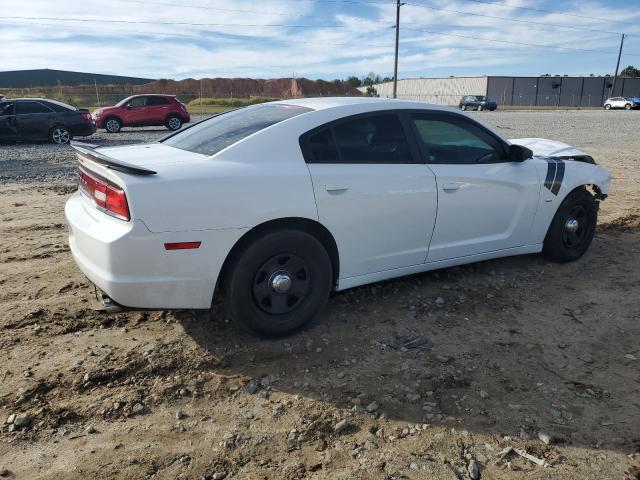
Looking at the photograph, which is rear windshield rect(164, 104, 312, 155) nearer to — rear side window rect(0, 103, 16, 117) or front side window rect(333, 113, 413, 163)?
front side window rect(333, 113, 413, 163)

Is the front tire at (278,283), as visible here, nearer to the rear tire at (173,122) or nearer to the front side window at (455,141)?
the front side window at (455,141)

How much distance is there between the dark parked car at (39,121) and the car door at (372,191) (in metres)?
14.3

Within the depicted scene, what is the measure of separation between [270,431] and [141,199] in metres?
1.44

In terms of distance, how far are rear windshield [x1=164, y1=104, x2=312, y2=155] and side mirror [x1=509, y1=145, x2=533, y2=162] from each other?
1850mm

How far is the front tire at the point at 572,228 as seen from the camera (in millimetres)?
4918

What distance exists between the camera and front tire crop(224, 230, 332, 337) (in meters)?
3.23

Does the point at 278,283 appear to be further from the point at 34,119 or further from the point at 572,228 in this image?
the point at 34,119

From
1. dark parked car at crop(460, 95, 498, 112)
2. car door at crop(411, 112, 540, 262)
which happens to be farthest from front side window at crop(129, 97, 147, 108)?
dark parked car at crop(460, 95, 498, 112)

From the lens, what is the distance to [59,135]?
15539 mm

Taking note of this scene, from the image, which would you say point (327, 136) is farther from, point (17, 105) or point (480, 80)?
point (480, 80)

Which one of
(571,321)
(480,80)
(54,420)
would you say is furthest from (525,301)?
(480,80)

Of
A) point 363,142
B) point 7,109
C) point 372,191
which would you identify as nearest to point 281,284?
point 372,191

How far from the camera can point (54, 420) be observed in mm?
2697

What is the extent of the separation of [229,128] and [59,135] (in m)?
13.9
